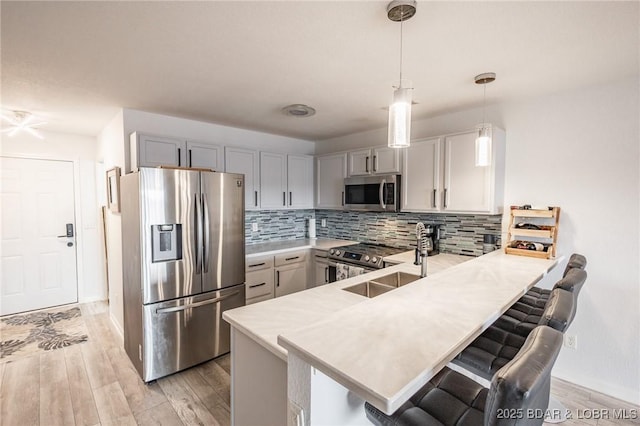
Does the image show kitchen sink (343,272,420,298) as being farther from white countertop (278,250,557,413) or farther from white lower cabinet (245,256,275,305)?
white lower cabinet (245,256,275,305)

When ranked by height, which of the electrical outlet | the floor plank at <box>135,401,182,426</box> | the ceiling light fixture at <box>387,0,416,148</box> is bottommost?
the floor plank at <box>135,401,182,426</box>

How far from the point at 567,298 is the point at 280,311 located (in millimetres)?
1331

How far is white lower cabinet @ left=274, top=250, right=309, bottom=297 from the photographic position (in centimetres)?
360

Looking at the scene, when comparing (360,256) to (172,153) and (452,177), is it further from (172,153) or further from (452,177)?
(172,153)

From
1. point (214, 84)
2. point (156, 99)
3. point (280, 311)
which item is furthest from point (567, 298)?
point (156, 99)

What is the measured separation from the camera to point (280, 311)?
5.32 feet

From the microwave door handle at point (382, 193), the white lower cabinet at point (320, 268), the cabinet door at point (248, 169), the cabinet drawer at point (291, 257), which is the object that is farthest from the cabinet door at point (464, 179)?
the cabinet door at point (248, 169)

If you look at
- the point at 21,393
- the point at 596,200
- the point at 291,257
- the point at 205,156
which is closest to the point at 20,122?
the point at 205,156

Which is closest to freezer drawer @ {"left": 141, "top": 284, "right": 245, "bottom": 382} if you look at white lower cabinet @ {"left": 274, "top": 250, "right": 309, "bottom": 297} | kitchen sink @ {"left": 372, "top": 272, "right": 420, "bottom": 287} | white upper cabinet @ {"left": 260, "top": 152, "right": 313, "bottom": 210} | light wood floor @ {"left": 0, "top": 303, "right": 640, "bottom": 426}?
light wood floor @ {"left": 0, "top": 303, "right": 640, "bottom": 426}

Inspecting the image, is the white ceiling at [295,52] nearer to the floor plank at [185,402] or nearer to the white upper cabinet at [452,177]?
the white upper cabinet at [452,177]

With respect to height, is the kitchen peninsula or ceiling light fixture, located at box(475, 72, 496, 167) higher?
ceiling light fixture, located at box(475, 72, 496, 167)

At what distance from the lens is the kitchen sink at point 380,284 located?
7.06 ft

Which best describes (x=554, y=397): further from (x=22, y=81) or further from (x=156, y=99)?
(x=22, y=81)

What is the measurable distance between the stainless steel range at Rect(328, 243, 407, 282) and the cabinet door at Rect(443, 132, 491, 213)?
812mm
